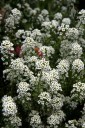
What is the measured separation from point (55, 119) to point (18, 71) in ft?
2.91

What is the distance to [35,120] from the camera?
6062 millimetres

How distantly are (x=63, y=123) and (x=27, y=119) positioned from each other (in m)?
0.54

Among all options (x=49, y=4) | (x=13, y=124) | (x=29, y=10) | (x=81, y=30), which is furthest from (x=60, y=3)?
(x=13, y=124)

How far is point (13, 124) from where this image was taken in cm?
610

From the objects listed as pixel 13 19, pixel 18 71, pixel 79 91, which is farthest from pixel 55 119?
pixel 13 19

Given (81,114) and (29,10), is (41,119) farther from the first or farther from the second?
(29,10)

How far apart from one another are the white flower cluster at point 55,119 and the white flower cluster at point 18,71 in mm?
696

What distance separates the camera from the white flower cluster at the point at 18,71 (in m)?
6.24

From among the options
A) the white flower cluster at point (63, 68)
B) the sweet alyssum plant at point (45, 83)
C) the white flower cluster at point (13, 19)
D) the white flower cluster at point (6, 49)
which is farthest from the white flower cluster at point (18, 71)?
the white flower cluster at point (13, 19)

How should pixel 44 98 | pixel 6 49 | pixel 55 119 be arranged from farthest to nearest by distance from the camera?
1. pixel 6 49
2. pixel 55 119
3. pixel 44 98

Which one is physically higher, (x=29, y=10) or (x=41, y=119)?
(x=29, y=10)

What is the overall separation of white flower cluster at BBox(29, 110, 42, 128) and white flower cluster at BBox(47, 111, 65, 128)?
143 mm

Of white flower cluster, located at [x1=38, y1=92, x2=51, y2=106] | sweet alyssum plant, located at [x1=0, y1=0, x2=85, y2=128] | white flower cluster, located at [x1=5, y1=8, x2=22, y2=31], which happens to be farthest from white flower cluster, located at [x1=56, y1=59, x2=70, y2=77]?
white flower cluster, located at [x1=5, y1=8, x2=22, y2=31]

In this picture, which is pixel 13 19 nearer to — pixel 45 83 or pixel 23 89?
pixel 45 83
